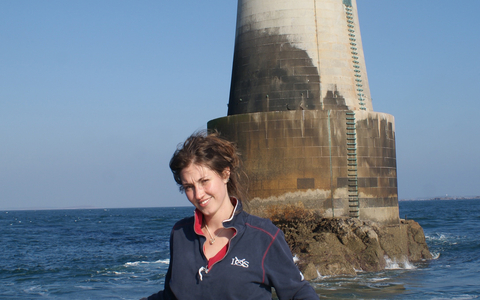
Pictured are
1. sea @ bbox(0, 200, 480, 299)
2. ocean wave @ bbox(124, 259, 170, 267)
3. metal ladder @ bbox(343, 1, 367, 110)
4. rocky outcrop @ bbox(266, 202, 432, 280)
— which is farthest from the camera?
ocean wave @ bbox(124, 259, 170, 267)

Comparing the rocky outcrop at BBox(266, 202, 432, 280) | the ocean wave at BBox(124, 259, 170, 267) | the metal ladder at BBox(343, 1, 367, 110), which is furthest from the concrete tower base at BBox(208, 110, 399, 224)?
the ocean wave at BBox(124, 259, 170, 267)

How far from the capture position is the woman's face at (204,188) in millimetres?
2689

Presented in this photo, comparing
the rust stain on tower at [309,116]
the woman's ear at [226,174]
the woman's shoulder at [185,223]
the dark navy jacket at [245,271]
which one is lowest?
the dark navy jacket at [245,271]

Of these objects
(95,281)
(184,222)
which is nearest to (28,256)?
(95,281)

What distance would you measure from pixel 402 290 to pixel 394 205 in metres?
3.20

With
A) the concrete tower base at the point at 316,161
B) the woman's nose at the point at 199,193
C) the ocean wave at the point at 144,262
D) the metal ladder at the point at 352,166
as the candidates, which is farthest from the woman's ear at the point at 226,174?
the ocean wave at the point at 144,262

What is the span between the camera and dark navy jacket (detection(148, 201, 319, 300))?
98.5 inches

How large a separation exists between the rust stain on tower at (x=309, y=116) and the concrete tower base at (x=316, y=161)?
0.07 feet

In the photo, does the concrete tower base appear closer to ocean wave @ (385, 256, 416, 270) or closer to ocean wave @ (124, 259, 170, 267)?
ocean wave @ (385, 256, 416, 270)

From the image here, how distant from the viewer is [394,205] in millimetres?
13344

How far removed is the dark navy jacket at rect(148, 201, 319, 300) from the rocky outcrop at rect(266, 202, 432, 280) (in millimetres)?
8817

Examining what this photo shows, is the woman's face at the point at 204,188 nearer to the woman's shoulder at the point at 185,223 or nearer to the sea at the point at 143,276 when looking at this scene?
the woman's shoulder at the point at 185,223

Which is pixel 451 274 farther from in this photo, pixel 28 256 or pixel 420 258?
pixel 28 256

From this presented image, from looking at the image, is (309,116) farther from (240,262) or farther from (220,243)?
(240,262)
